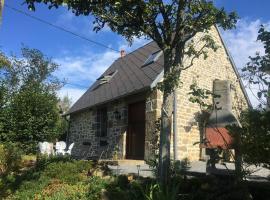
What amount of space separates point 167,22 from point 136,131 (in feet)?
24.3

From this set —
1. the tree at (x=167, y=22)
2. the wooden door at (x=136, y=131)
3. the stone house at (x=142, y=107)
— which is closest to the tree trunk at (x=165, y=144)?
the tree at (x=167, y=22)

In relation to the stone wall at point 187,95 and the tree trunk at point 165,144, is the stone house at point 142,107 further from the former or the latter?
the tree trunk at point 165,144

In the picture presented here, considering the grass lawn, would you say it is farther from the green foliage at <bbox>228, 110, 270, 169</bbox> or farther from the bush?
the green foliage at <bbox>228, 110, 270, 169</bbox>

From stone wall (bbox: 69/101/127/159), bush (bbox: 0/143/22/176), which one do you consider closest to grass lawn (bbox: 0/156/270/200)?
bush (bbox: 0/143/22/176)

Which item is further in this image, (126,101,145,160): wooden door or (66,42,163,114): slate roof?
(126,101,145,160): wooden door

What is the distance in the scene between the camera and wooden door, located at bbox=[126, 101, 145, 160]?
14438 millimetres

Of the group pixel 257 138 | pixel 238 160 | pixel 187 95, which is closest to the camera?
pixel 257 138

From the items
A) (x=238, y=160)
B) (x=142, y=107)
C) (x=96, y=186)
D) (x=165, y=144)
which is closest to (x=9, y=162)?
(x=96, y=186)

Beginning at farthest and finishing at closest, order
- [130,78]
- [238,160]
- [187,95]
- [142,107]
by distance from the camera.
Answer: [130,78] → [142,107] → [187,95] → [238,160]

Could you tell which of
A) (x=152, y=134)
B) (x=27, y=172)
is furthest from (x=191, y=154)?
(x=27, y=172)

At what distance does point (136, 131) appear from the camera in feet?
48.6

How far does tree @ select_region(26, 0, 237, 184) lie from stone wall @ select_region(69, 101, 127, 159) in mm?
7572

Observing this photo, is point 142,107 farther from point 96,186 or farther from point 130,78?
point 96,186

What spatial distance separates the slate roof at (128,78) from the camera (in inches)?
559
